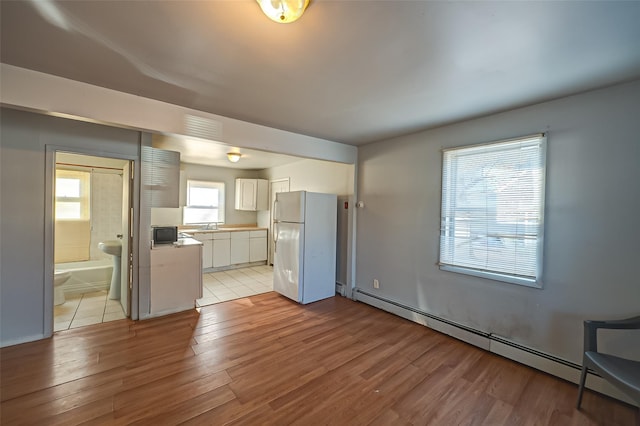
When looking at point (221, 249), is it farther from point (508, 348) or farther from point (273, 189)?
point (508, 348)

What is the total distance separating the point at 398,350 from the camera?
2.68 metres

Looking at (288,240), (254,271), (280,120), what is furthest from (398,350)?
(254,271)

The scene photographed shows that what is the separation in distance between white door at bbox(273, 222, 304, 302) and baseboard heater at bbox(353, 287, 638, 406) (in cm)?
135

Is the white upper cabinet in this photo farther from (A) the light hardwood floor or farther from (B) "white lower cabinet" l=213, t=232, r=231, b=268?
(A) the light hardwood floor

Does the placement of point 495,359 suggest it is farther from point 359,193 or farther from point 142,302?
point 142,302

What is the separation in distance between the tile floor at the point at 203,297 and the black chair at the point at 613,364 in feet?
12.8

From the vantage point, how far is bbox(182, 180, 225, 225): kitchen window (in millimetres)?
5930

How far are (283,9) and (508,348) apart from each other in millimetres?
3346

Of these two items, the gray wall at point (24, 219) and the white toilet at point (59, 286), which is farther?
the white toilet at point (59, 286)

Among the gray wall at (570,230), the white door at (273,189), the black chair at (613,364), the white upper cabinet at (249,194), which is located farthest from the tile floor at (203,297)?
the black chair at (613,364)

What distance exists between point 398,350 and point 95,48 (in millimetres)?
3533

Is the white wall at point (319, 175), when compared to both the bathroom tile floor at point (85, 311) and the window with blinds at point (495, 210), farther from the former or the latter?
the bathroom tile floor at point (85, 311)

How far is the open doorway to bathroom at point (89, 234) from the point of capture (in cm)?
370

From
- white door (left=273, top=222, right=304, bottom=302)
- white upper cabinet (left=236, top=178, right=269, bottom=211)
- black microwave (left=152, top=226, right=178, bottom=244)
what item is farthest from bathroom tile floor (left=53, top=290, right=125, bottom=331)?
white upper cabinet (left=236, top=178, right=269, bottom=211)
